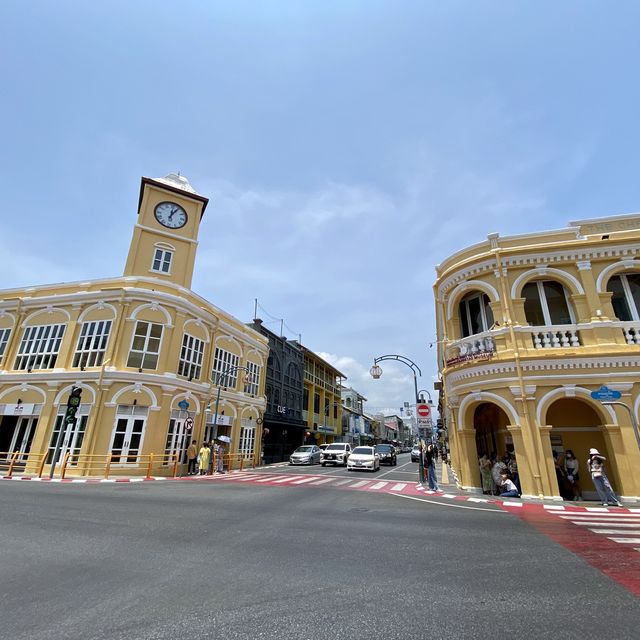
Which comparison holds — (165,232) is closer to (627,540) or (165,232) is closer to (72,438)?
(72,438)

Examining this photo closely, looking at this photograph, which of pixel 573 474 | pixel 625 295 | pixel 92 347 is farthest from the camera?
pixel 92 347

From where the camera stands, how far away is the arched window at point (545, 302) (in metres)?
14.9

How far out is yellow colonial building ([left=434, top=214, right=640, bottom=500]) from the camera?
1285cm

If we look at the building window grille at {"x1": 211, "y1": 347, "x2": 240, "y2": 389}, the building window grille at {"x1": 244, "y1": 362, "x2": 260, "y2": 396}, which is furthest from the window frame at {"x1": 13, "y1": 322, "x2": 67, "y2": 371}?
the building window grille at {"x1": 244, "y1": 362, "x2": 260, "y2": 396}

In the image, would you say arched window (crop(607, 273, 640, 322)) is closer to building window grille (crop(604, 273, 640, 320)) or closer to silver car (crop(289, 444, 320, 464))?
building window grille (crop(604, 273, 640, 320))

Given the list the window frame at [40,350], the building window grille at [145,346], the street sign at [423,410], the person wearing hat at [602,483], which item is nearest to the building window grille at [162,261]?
the building window grille at [145,346]

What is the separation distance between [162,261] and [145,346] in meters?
6.42

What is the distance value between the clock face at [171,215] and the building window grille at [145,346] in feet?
26.1

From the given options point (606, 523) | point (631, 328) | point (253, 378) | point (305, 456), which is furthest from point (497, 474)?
point (253, 378)

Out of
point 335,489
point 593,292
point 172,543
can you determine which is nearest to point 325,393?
point 335,489

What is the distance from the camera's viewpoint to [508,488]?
44.0 ft

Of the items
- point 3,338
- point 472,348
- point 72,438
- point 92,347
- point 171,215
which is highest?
point 171,215

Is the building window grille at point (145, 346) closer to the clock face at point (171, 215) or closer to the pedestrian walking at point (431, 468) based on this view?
the clock face at point (171, 215)

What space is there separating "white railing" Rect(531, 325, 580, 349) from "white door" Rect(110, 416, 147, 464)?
781 inches
